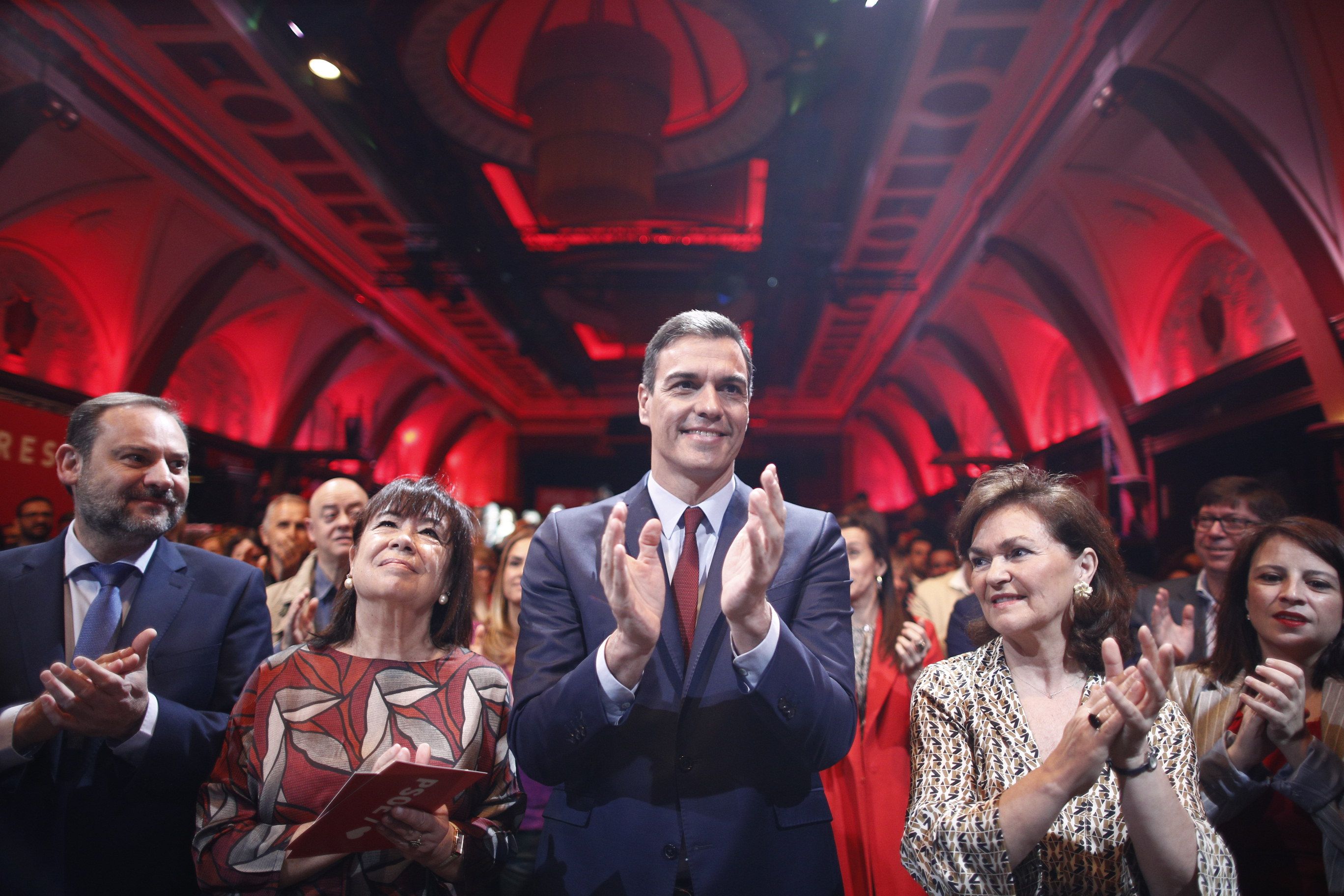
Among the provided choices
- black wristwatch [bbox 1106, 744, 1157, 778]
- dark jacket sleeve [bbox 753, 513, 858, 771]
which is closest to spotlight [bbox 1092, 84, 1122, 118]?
dark jacket sleeve [bbox 753, 513, 858, 771]

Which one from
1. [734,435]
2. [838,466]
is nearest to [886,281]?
[838,466]

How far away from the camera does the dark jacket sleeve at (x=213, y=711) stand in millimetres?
1873

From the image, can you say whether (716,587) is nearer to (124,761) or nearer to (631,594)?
(631,594)

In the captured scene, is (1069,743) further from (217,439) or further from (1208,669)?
(217,439)

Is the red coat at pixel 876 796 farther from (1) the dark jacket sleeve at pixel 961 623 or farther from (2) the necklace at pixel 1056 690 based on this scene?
(2) the necklace at pixel 1056 690

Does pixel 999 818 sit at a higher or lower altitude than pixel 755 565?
lower

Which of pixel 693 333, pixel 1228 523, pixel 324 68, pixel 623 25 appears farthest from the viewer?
pixel 623 25

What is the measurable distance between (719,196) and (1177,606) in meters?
6.60

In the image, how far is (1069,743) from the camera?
141cm

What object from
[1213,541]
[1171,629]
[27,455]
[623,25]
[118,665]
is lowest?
[1171,629]

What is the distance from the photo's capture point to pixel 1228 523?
3.27 m

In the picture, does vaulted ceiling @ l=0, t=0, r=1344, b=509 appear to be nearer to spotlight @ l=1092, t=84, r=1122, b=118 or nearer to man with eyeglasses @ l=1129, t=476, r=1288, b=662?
spotlight @ l=1092, t=84, r=1122, b=118

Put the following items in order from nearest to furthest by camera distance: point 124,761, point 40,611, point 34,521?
point 124,761 < point 40,611 < point 34,521

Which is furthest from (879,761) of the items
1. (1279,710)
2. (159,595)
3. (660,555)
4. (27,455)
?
(27,455)
